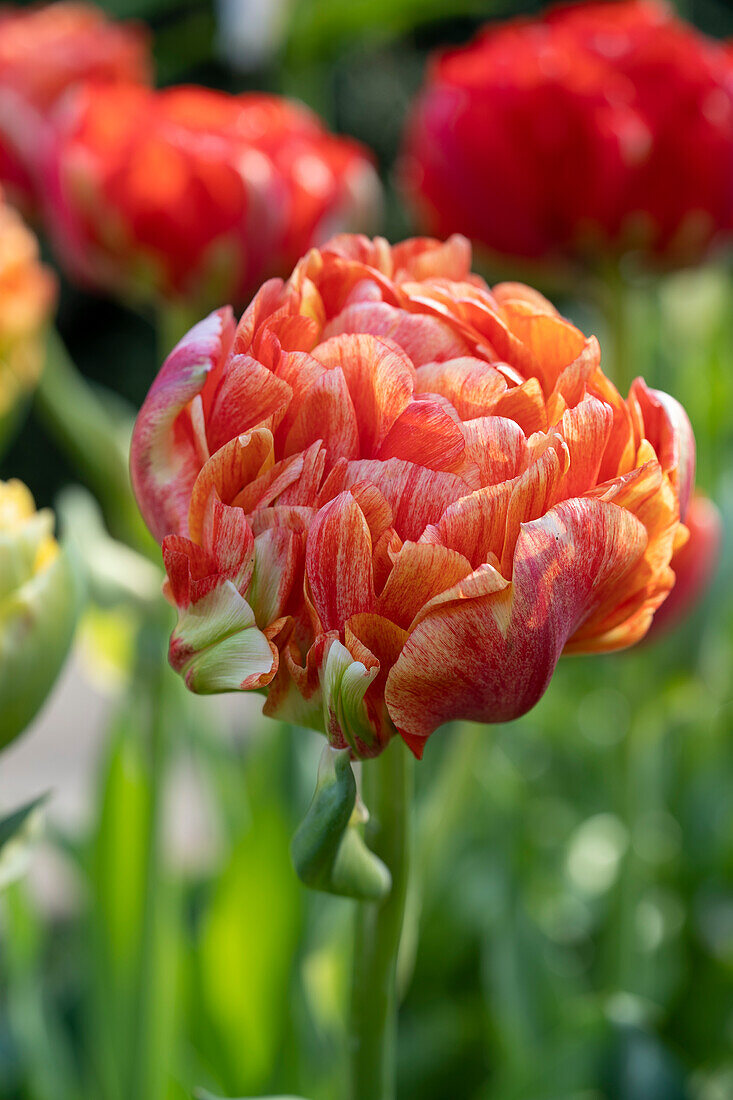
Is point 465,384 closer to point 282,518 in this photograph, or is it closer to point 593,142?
point 282,518

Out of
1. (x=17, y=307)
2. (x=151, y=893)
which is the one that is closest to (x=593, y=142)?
(x=17, y=307)

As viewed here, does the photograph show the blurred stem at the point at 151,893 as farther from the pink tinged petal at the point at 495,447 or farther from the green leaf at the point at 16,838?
the pink tinged petal at the point at 495,447

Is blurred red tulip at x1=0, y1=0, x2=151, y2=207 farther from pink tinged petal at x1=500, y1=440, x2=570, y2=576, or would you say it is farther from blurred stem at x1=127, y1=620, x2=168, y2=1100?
pink tinged petal at x1=500, y1=440, x2=570, y2=576

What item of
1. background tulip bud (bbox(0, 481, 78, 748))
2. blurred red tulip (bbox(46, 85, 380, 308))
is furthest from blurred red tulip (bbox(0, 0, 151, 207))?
background tulip bud (bbox(0, 481, 78, 748))

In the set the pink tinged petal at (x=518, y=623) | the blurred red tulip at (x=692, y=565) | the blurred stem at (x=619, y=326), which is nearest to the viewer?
→ the pink tinged petal at (x=518, y=623)

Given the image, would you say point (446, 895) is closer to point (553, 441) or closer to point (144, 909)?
point (144, 909)

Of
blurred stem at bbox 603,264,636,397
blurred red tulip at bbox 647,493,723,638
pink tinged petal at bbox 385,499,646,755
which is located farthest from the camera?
blurred stem at bbox 603,264,636,397

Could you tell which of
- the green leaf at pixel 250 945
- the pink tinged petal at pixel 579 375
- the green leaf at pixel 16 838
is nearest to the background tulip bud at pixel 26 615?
the green leaf at pixel 16 838
